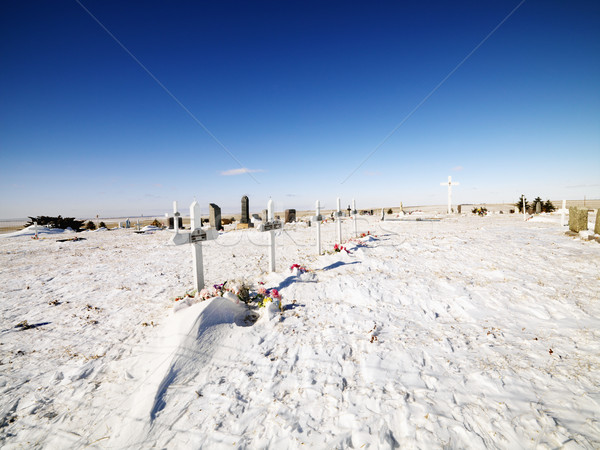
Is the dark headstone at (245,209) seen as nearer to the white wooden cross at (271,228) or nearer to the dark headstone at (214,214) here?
the dark headstone at (214,214)

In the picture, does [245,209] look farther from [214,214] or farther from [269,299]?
[269,299]

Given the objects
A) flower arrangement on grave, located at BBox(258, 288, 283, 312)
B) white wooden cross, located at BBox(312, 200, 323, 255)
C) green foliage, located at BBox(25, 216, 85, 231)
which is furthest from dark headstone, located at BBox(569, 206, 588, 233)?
green foliage, located at BBox(25, 216, 85, 231)

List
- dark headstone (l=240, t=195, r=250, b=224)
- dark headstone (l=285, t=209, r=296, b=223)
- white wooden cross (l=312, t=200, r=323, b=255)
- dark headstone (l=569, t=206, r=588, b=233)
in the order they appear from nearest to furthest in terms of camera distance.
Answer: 1. white wooden cross (l=312, t=200, r=323, b=255)
2. dark headstone (l=569, t=206, r=588, b=233)
3. dark headstone (l=240, t=195, r=250, b=224)
4. dark headstone (l=285, t=209, r=296, b=223)

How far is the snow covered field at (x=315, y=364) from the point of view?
239 centimetres

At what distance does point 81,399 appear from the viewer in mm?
2873

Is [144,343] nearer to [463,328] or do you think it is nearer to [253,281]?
[253,281]

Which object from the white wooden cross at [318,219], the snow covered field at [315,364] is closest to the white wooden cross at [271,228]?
the snow covered field at [315,364]

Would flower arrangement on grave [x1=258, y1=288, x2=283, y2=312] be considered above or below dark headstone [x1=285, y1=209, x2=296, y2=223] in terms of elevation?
below

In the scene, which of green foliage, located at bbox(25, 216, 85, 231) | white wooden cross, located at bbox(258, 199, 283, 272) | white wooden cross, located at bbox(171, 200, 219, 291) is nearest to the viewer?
white wooden cross, located at bbox(171, 200, 219, 291)

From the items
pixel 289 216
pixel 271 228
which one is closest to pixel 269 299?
pixel 271 228

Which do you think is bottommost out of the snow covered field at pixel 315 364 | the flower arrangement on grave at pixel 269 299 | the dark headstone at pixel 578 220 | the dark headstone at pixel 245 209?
the snow covered field at pixel 315 364

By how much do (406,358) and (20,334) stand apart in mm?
6059

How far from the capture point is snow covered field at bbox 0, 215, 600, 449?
2.39 metres

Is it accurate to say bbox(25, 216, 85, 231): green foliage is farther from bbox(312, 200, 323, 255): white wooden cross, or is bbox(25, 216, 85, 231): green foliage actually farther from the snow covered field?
bbox(312, 200, 323, 255): white wooden cross
